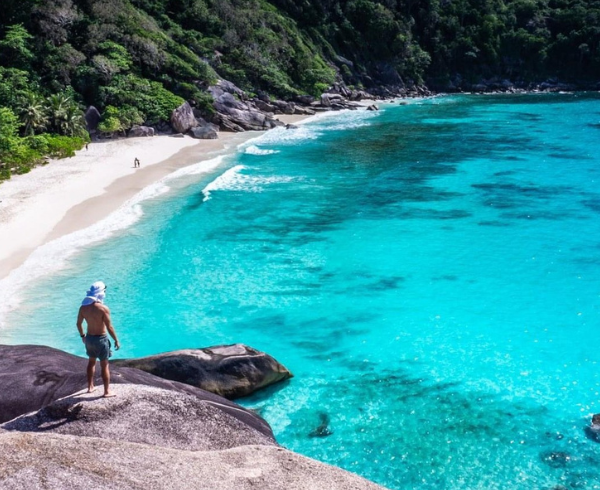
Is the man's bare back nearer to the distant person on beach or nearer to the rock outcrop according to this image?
the distant person on beach

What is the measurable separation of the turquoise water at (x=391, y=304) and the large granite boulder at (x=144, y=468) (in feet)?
16.9

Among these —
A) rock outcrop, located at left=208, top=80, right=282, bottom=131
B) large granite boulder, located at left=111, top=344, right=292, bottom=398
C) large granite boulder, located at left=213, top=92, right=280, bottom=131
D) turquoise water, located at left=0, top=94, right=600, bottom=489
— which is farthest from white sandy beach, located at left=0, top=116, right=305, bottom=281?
large granite boulder, located at left=213, top=92, right=280, bottom=131

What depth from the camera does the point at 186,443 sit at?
8984 mm

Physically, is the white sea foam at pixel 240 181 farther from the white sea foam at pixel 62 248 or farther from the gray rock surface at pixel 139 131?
the gray rock surface at pixel 139 131

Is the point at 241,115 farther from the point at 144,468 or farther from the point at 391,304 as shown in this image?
the point at 144,468

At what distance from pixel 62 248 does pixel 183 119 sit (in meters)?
32.3

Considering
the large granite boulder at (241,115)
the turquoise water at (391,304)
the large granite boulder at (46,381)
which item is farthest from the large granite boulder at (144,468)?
the large granite boulder at (241,115)

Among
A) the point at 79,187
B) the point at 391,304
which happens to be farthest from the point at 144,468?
the point at 79,187

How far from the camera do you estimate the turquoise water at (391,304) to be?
1383cm

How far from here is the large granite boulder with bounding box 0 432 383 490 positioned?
256 inches

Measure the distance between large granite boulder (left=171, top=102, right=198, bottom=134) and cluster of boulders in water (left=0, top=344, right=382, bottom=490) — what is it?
44.2 meters

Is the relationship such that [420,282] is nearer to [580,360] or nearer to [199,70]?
[580,360]

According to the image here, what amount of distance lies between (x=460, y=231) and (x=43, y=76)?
41.4 metres

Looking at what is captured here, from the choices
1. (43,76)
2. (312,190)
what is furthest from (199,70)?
(312,190)
